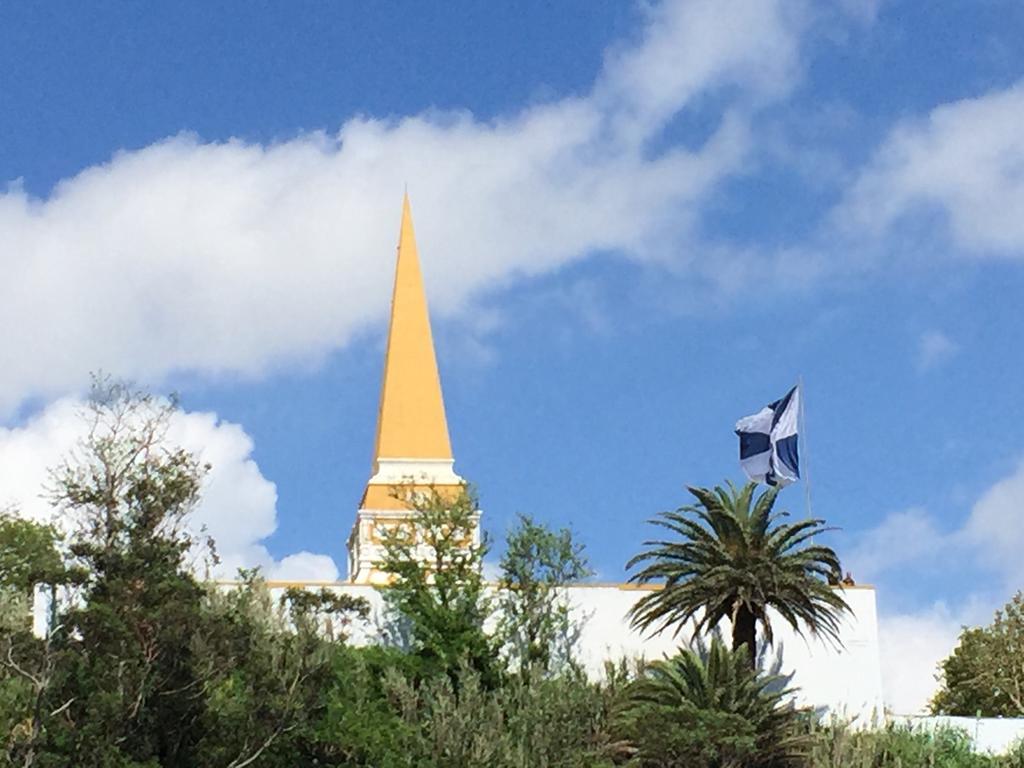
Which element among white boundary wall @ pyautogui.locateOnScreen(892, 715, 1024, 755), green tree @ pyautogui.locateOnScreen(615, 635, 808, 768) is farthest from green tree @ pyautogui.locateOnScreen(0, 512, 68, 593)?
white boundary wall @ pyautogui.locateOnScreen(892, 715, 1024, 755)

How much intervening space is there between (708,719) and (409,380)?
31.0 m

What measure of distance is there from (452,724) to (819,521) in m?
14.0

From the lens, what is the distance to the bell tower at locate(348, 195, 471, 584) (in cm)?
5853

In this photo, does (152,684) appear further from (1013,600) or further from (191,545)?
(1013,600)

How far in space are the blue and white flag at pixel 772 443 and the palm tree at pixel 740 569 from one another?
12.5 ft

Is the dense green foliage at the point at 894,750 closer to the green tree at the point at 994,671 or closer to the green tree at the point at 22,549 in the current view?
the green tree at the point at 994,671

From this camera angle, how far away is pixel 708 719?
3425 cm

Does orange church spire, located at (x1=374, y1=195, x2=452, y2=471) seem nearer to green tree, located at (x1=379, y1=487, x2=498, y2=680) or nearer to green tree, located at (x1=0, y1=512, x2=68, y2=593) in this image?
green tree, located at (x1=0, y1=512, x2=68, y2=593)

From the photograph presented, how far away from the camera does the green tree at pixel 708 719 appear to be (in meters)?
33.8

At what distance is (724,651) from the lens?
3606 centimetres

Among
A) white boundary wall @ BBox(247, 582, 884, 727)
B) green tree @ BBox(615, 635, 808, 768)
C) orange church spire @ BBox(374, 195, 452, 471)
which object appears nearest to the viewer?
green tree @ BBox(615, 635, 808, 768)

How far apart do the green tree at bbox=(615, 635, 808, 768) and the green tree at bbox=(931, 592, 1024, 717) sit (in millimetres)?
17646

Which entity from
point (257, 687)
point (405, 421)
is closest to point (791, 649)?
point (257, 687)

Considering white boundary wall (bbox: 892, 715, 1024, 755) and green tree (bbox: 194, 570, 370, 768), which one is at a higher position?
green tree (bbox: 194, 570, 370, 768)
